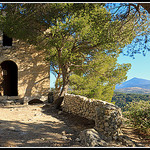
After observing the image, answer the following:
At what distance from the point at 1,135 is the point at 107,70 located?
9174mm

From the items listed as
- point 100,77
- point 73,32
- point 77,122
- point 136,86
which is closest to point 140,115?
point 77,122

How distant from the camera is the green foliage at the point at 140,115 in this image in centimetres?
627

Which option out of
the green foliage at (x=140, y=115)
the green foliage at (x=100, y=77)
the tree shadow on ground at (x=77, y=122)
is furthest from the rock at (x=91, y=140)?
the green foliage at (x=100, y=77)

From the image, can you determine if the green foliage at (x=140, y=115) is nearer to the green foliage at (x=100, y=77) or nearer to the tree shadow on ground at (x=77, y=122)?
the tree shadow on ground at (x=77, y=122)

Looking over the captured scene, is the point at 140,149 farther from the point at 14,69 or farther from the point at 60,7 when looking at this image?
the point at 14,69

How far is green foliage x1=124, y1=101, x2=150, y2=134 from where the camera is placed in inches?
247

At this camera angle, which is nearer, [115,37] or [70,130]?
[70,130]

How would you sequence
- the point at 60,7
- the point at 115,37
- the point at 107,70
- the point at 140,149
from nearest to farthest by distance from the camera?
the point at 140,149
the point at 115,37
the point at 60,7
the point at 107,70

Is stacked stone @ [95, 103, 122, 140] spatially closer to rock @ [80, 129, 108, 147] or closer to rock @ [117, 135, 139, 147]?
rock @ [117, 135, 139, 147]

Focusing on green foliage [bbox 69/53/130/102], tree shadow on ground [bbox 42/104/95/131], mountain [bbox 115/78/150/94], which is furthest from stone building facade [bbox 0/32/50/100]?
mountain [bbox 115/78/150/94]

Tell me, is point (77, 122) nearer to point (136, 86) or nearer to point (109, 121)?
point (109, 121)

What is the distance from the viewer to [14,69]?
606 inches

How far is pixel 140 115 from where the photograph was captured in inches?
258

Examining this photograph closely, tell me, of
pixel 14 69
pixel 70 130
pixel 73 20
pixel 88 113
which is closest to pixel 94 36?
pixel 73 20
